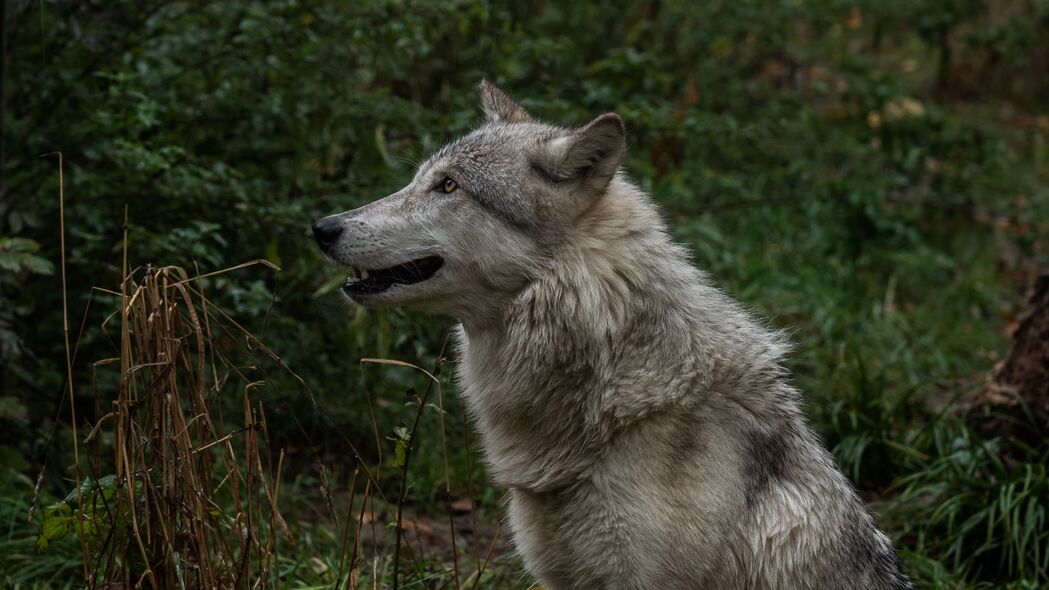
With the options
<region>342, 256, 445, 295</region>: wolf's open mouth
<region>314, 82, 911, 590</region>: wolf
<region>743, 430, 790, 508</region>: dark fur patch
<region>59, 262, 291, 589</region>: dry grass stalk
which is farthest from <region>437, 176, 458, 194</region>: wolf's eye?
<region>743, 430, 790, 508</region>: dark fur patch

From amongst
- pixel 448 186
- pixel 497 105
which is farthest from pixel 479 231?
pixel 497 105

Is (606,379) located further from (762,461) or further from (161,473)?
(161,473)

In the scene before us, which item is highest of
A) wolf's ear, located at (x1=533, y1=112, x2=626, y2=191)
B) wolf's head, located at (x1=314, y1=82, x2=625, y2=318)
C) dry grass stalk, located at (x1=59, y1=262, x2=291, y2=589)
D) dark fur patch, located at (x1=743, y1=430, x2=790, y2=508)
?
wolf's ear, located at (x1=533, y1=112, x2=626, y2=191)

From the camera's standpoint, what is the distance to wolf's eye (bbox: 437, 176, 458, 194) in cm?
417

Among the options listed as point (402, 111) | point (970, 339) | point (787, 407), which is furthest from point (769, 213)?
point (787, 407)

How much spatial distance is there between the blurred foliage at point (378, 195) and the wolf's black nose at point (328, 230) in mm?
313

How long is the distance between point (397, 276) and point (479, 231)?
37cm

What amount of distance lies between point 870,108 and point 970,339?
2.41 m

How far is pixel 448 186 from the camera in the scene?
4.18 meters

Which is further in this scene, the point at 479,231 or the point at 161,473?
the point at 479,231

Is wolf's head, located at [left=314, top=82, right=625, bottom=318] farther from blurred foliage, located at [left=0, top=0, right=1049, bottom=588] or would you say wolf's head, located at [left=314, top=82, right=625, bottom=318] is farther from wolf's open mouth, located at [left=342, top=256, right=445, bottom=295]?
blurred foliage, located at [left=0, top=0, right=1049, bottom=588]

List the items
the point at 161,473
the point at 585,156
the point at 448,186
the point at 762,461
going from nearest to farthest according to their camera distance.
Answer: the point at 161,473 < the point at 762,461 < the point at 585,156 < the point at 448,186

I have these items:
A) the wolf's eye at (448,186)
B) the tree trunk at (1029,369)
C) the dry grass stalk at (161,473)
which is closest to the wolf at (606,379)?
the wolf's eye at (448,186)

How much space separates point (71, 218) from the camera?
18.0 ft
